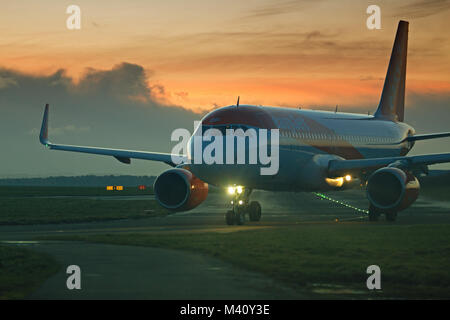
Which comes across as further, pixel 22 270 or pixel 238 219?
pixel 238 219

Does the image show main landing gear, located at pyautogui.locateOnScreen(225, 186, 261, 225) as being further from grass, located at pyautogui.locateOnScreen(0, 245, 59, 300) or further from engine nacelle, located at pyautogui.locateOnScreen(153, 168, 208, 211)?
grass, located at pyautogui.locateOnScreen(0, 245, 59, 300)

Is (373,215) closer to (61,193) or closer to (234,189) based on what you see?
(234,189)

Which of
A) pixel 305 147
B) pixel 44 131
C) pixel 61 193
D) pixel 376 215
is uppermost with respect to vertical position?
pixel 61 193

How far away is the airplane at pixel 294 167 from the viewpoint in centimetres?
2994

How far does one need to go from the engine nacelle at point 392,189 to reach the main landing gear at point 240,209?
4.64m

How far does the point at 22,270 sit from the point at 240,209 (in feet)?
50.5

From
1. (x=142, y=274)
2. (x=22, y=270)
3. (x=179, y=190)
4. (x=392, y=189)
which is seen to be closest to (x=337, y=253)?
(x=142, y=274)

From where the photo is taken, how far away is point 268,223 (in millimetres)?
30875

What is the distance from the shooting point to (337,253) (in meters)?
18.8

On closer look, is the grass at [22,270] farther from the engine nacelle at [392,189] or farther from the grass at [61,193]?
→ the grass at [61,193]

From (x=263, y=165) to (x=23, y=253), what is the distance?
43.3ft

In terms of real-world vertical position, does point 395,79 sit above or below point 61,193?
above
